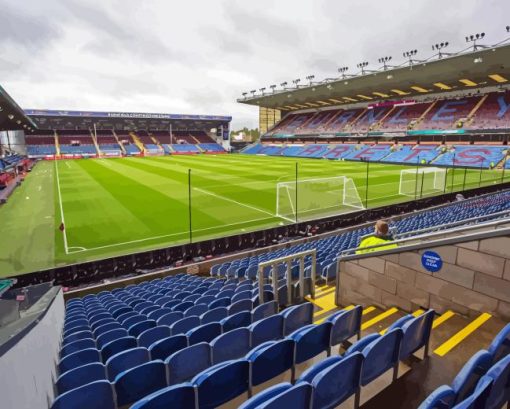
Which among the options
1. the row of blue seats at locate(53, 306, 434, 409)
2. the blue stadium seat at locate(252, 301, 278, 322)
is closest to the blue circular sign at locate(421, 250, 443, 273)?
the row of blue seats at locate(53, 306, 434, 409)

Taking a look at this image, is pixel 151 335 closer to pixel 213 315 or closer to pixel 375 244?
pixel 213 315

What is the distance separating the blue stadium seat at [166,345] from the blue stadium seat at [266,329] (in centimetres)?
89

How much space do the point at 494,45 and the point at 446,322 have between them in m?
40.5

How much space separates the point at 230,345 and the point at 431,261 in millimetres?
3464

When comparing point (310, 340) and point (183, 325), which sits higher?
point (310, 340)

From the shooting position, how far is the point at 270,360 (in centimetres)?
325

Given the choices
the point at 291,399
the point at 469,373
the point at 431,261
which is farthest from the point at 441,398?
the point at 431,261

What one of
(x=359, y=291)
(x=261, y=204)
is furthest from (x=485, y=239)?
(x=261, y=204)

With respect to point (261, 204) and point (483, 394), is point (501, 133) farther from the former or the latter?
point (483, 394)

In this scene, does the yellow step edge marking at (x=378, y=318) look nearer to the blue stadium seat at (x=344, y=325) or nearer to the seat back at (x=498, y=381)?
the blue stadium seat at (x=344, y=325)

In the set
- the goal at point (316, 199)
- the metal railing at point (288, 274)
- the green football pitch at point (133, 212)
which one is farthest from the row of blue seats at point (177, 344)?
the goal at point (316, 199)

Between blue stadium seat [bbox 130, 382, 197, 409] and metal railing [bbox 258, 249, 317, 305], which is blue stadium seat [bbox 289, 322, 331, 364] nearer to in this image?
blue stadium seat [bbox 130, 382, 197, 409]

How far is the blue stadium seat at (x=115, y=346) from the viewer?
4.38m

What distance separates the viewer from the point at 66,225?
18.3 meters
